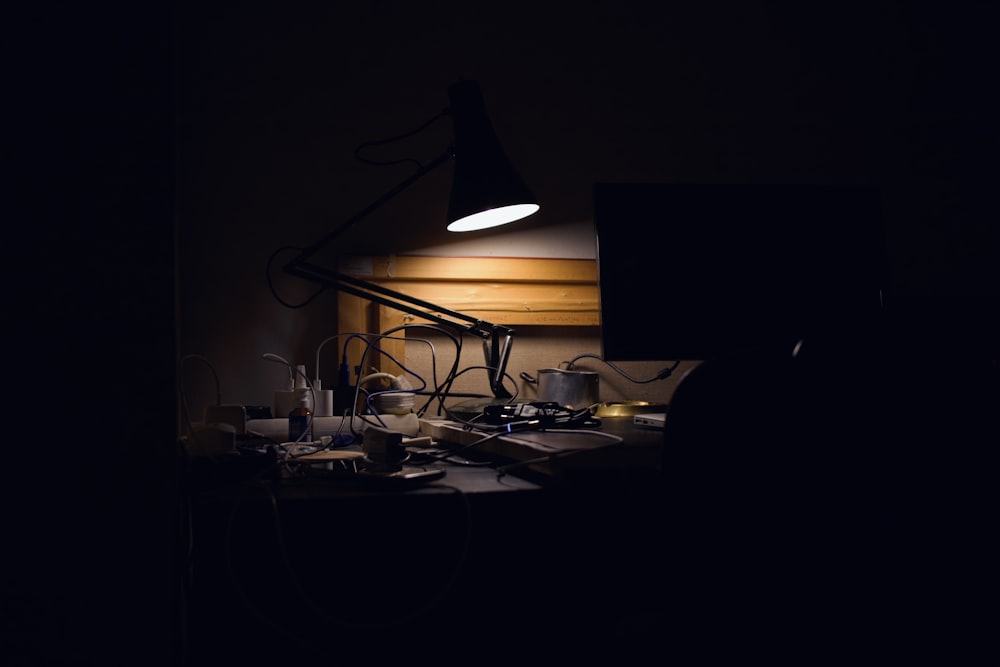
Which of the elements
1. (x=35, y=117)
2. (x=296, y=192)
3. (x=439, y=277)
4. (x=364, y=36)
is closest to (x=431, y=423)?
(x=439, y=277)

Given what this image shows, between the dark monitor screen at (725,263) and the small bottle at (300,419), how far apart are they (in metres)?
0.56

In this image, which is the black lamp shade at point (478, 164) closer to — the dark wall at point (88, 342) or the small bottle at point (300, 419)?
the small bottle at point (300, 419)

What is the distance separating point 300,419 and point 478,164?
0.58 meters

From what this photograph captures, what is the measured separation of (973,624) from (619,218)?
79cm

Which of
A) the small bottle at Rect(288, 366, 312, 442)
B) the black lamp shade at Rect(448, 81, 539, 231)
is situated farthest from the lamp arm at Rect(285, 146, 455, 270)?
the small bottle at Rect(288, 366, 312, 442)

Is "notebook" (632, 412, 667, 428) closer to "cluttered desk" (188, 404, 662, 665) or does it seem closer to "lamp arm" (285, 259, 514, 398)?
"cluttered desk" (188, 404, 662, 665)

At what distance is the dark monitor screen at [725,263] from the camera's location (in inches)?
47.3

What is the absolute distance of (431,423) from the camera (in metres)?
1.31

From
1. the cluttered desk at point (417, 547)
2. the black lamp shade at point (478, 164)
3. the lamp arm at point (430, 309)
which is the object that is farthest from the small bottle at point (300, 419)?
the black lamp shade at point (478, 164)

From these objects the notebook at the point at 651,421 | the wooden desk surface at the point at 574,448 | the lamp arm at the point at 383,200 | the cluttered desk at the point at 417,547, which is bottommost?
the cluttered desk at the point at 417,547

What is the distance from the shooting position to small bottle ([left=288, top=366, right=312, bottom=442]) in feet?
4.08

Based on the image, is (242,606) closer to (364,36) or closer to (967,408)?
(967,408)

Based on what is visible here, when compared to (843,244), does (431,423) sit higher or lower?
lower

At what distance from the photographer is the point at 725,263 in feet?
4.06
